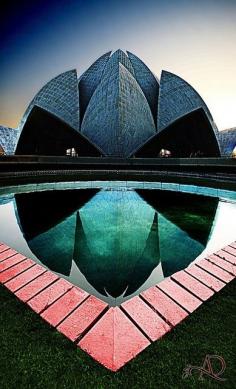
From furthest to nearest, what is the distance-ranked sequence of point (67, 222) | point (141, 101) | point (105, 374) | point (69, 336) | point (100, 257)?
point (141, 101) < point (67, 222) < point (100, 257) < point (69, 336) < point (105, 374)

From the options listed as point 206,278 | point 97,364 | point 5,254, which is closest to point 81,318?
point 97,364

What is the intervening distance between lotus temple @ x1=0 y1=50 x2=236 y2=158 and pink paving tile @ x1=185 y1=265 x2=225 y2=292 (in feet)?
94.5

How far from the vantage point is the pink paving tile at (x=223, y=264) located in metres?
2.98

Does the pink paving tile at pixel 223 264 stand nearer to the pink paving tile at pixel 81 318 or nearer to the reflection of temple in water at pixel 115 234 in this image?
the reflection of temple in water at pixel 115 234

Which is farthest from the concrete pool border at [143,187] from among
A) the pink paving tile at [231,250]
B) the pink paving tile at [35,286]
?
the pink paving tile at [35,286]

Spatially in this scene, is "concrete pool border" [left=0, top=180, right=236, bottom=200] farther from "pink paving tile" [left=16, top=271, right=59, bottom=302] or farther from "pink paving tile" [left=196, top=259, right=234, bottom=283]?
"pink paving tile" [left=16, top=271, right=59, bottom=302]

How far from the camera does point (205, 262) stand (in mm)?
3232

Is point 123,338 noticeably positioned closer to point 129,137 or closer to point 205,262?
point 205,262

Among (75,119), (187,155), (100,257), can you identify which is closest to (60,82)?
(75,119)

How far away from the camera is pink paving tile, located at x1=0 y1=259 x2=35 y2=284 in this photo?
2.74m

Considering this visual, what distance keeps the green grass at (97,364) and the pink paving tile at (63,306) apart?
88 millimetres

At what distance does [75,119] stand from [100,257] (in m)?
31.2

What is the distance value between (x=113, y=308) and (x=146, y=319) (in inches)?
13.3
